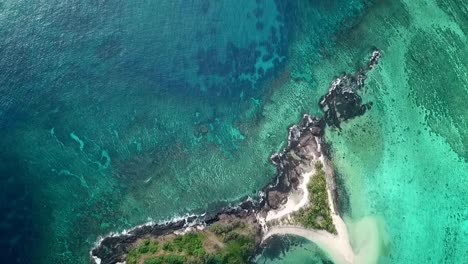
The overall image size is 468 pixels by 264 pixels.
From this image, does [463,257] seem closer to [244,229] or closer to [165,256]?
[244,229]

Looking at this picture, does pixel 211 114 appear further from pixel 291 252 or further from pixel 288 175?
pixel 291 252

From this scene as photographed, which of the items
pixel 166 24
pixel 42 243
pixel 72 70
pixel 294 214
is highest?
pixel 166 24

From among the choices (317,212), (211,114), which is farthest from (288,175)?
(211,114)

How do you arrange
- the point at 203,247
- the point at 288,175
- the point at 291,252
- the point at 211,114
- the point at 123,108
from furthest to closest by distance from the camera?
the point at 211,114 → the point at 123,108 → the point at 288,175 → the point at 291,252 → the point at 203,247

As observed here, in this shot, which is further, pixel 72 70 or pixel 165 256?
pixel 72 70

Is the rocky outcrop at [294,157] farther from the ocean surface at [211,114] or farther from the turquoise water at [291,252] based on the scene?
the turquoise water at [291,252]

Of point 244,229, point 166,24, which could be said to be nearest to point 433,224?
point 244,229
